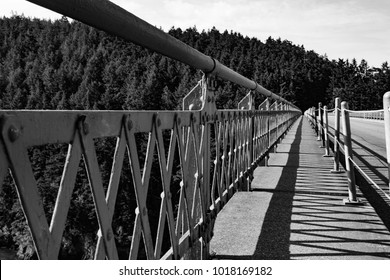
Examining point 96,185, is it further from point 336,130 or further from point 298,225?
point 336,130

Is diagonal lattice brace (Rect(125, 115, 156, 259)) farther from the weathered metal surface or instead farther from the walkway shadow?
the walkway shadow

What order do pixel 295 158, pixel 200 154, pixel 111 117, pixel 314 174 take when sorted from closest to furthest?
pixel 111 117
pixel 200 154
pixel 314 174
pixel 295 158

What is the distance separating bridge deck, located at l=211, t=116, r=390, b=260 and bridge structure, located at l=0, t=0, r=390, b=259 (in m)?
0.03

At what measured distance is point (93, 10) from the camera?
4.66 feet

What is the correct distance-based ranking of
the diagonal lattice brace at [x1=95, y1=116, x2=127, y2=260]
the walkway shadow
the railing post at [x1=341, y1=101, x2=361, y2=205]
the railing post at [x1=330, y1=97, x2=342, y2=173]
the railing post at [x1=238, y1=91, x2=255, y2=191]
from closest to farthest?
the diagonal lattice brace at [x1=95, y1=116, x2=127, y2=260], the walkway shadow, the railing post at [x1=341, y1=101, x2=361, y2=205], the railing post at [x1=238, y1=91, x2=255, y2=191], the railing post at [x1=330, y1=97, x2=342, y2=173]

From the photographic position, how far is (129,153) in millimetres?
1831

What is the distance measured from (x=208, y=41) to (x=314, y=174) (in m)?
183

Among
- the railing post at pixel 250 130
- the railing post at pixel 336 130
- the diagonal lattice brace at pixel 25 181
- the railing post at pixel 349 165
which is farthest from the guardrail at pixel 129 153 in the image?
the railing post at pixel 336 130

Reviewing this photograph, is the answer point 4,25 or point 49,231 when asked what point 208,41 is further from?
point 49,231

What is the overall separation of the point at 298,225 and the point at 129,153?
3281 mm

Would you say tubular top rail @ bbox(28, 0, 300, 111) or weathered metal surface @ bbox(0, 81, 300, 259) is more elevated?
tubular top rail @ bbox(28, 0, 300, 111)

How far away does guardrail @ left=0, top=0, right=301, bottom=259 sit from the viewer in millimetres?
1139

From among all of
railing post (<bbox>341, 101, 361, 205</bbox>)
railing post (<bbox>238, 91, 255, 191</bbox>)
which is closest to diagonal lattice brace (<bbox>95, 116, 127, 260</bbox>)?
railing post (<bbox>238, 91, 255, 191</bbox>)
